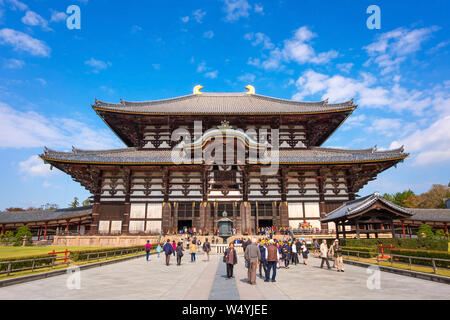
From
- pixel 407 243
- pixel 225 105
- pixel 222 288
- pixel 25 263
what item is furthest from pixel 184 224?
pixel 222 288

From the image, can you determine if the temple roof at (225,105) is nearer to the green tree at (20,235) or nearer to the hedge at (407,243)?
the green tree at (20,235)

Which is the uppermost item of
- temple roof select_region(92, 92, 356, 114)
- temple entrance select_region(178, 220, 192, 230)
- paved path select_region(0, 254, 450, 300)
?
temple roof select_region(92, 92, 356, 114)

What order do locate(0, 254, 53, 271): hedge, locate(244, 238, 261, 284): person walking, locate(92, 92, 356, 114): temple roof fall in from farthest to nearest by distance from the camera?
locate(92, 92, 356, 114): temple roof
locate(0, 254, 53, 271): hedge
locate(244, 238, 261, 284): person walking

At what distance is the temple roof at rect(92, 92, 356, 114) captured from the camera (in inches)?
1341

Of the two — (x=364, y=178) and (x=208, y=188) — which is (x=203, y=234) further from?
(x=364, y=178)

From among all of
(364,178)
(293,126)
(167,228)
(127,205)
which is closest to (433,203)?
(364,178)

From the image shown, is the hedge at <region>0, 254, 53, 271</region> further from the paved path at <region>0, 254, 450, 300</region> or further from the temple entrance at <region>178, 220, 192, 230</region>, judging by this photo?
the temple entrance at <region>178, 220, 192, 230</region>

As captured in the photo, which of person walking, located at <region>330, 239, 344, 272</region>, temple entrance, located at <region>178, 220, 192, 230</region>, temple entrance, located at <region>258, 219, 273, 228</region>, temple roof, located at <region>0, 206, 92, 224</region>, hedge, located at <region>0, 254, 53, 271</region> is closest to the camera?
hedge, located at <region>0, 254, 53, 271</region>

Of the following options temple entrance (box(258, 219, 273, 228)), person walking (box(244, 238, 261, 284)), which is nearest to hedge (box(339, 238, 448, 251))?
person walking (box(244, 238, 261, 284))

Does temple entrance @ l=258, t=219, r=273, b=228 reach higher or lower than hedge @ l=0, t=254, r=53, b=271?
higher

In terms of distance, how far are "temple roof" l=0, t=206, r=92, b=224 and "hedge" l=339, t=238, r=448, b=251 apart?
29.0m

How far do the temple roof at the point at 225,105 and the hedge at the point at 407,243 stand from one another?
18.9 m

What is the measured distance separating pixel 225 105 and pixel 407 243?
1145 inches

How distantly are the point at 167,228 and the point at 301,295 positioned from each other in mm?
22840
